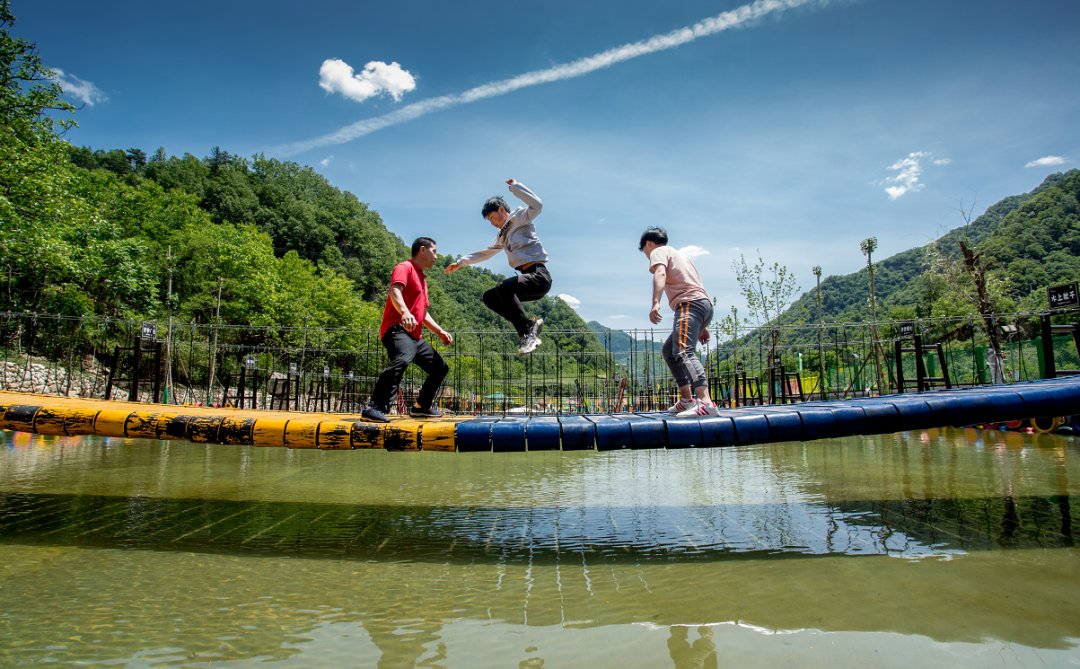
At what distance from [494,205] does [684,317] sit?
174 cm

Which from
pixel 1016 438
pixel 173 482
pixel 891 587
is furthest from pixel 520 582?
pixel 1016 438

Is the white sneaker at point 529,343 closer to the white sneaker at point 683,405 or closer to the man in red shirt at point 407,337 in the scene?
the man in red shirt at point 407,337

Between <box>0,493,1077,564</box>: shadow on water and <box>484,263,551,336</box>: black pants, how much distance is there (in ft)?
5.26

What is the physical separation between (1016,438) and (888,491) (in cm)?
602

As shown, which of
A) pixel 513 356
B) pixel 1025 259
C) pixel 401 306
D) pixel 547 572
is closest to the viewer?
pixel 547 572

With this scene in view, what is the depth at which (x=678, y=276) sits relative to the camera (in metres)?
4.29

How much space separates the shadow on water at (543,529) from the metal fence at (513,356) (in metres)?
4.03

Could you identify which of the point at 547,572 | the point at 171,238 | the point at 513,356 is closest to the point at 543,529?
the point at 547,572

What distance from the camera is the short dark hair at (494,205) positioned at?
4.47 metres

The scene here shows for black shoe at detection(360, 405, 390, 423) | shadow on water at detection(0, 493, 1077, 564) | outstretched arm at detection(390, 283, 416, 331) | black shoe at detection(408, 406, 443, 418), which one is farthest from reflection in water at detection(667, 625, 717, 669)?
black shoe at detection(408, 406, 443, 418)

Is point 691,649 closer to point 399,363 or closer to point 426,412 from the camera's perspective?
point 399,363

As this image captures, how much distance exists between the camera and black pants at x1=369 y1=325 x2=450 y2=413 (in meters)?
4.02

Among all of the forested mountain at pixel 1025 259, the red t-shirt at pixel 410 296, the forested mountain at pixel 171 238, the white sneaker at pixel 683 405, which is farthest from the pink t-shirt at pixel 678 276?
the forested mountain at pixel 1025 259

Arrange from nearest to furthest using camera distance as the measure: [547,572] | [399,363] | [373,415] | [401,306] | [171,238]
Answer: [547,572], [373,415], [399,363], [401,306], [171,238]
